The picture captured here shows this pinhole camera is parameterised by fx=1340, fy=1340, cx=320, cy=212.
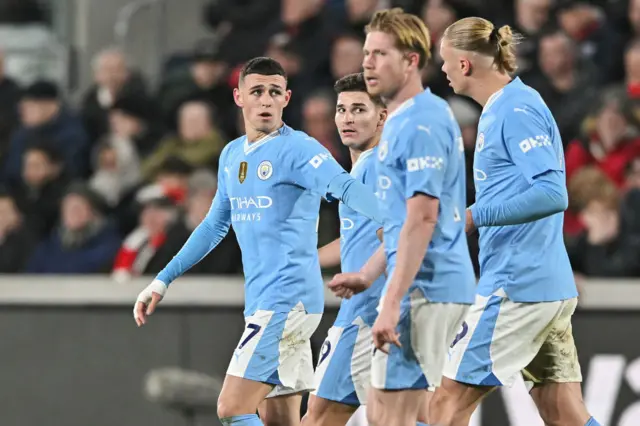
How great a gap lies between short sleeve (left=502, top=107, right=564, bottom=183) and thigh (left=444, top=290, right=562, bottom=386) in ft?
1.90

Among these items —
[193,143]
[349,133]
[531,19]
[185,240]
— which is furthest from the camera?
[193,143]

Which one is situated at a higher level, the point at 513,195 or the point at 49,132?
the point at 49,132

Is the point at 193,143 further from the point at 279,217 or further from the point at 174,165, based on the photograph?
the point at 279,217

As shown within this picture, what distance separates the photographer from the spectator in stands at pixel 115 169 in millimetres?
11062

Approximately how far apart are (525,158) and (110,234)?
17.3ft

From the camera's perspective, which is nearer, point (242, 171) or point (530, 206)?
point (530, 206)

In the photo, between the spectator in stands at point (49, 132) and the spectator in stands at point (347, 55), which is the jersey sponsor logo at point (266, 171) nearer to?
the spectator in stands at point (347, 55)

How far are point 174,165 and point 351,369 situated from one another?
16.1 feet

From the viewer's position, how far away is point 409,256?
15.3 feet

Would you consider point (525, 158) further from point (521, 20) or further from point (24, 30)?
point (24, 30)

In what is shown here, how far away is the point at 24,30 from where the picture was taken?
13.5m

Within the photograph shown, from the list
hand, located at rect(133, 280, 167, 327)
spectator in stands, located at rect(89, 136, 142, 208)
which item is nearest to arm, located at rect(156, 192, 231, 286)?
hand, located at rect(133, 280, 167, 327)

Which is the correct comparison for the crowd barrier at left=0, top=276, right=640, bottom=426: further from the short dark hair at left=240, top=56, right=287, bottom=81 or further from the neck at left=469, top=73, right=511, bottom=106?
the neck at left=469, top=73, right=511, bottom=106

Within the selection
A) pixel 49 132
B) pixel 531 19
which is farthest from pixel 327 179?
pixel 49 132
